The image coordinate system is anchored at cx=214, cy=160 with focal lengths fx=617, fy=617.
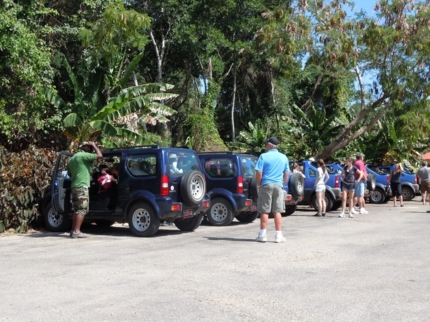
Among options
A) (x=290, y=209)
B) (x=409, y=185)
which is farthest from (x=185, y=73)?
(x=290, y=209)

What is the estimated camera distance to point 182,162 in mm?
12594

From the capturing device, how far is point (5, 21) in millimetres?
17438

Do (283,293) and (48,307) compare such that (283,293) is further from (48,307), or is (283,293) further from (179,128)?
(179,128)

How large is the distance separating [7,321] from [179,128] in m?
30.7

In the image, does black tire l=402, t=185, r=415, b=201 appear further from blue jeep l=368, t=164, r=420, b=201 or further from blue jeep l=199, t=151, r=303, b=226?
blue jeep l=199, t=151, r=303, b=226

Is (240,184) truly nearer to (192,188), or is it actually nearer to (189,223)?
(189,223)

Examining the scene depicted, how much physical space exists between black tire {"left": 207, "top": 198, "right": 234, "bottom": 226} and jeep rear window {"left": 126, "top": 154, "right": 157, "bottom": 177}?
285cm

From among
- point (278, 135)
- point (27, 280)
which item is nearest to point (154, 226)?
point (27, 280)

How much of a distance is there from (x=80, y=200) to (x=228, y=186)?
12.9ft

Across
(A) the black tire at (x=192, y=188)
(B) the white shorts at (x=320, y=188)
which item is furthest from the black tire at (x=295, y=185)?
(A) the black tire at (x=192, y=188)

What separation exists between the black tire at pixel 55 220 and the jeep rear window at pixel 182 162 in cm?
273

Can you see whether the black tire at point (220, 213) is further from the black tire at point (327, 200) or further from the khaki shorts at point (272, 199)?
the black tire at point (327, 200)

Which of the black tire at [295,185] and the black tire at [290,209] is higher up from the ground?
the black tire at [295,185]

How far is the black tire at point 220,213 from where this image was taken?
14.5 meters
